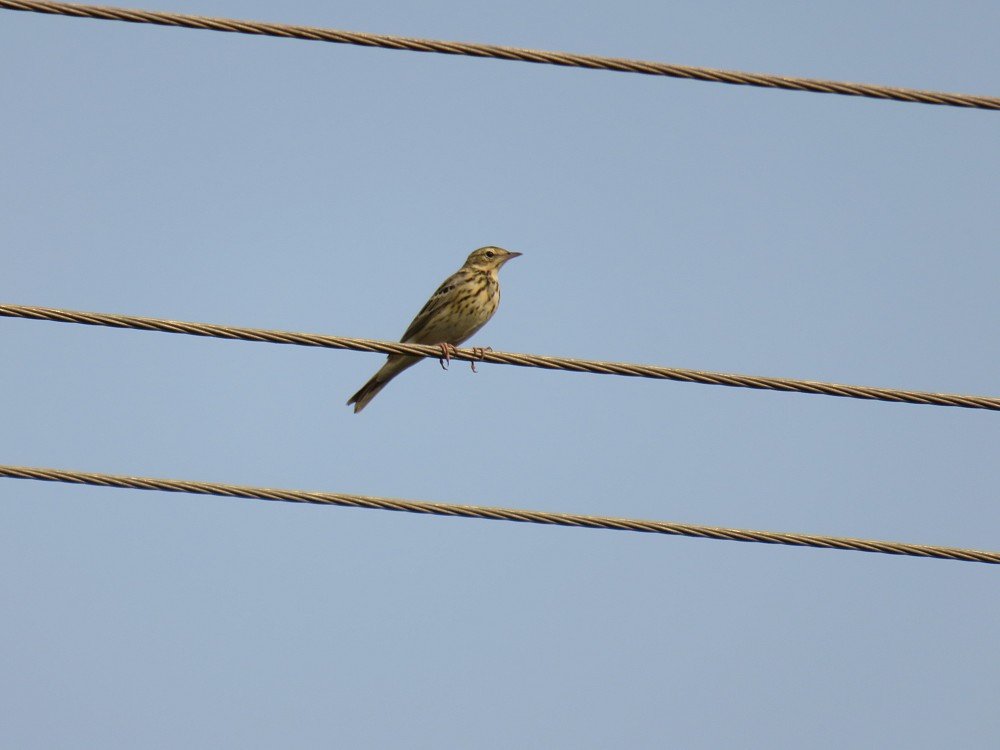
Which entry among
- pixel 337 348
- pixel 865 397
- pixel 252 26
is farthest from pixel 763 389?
pixel 252 26

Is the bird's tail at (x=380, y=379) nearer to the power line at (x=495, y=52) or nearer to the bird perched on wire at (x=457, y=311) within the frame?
the bird perched on wire at (x=457, y=311)

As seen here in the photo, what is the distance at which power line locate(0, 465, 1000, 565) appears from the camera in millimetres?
7008

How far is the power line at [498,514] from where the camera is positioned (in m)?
7.01

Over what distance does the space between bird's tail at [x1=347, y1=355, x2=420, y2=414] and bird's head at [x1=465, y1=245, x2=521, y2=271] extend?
5.99ft

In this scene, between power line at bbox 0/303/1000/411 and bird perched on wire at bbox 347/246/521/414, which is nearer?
power line at bbox 0/303/1000/411

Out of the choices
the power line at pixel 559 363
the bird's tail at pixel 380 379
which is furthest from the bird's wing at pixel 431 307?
the power line at pixel 559 363

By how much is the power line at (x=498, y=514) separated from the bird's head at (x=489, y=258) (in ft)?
23.7

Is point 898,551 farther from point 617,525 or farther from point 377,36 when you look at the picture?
point 377,36

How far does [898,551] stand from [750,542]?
80cm

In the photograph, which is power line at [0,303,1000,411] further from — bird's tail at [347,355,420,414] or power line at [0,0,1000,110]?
bird's tail at [347,355,420,414]

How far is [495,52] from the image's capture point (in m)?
7.43

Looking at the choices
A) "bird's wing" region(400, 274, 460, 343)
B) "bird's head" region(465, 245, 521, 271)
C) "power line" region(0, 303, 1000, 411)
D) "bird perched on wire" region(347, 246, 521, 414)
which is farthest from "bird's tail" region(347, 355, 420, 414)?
"power line" region(0, 303, 1000, 411)

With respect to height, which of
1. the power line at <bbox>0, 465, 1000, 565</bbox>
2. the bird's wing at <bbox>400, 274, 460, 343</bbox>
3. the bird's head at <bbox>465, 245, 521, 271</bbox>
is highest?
the bird's head at <bbox>465, 245, 521, 271</bbox>

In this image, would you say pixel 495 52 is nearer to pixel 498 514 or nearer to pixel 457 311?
pixel 498 514
